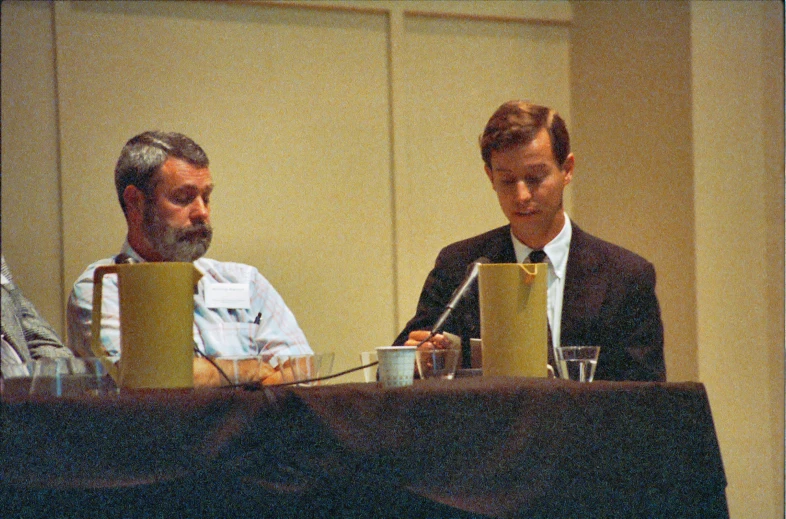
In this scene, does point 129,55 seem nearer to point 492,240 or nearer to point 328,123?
point 328,123

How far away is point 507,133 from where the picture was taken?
2.41 metres

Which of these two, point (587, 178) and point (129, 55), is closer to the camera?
point (129, 55)

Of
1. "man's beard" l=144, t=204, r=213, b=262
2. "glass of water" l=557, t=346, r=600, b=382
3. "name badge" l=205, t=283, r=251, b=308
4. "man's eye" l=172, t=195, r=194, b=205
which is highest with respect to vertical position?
"man's eye" l=172, t=195, r=194, b=205

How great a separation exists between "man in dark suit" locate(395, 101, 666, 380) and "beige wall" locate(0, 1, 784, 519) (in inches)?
44.6

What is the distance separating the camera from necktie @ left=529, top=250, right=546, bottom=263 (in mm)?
2438

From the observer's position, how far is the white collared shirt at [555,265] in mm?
2346

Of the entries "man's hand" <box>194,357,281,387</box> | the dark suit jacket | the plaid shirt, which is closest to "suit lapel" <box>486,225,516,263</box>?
the dark suit jacket

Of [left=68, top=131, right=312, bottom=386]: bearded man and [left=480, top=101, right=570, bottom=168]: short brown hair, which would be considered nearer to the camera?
[left=480, top=101, right=570, bottom=168]: short brown hair

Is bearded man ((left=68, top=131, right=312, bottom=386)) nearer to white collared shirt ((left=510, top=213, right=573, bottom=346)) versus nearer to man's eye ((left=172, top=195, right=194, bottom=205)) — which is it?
man's eye ((left=172, top=195, right=194, bottom=205))

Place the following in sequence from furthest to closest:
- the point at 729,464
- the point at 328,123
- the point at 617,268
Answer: the point at 328,123 < the point at 729,464 < the point at 617,268

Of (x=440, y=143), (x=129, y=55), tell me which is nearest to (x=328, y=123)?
(x=440, y=143)

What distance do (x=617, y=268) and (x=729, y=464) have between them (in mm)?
1410

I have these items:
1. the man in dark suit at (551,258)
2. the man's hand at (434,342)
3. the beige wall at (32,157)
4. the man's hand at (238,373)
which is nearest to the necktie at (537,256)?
the man in dark suit at (551,258)

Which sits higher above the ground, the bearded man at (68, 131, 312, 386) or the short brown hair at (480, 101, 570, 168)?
the short brown hair at (480, 101, 570, 168)
